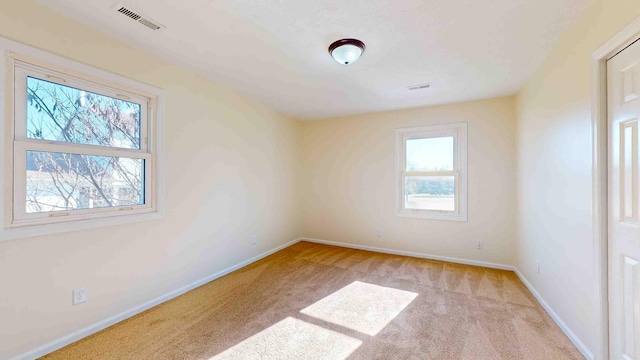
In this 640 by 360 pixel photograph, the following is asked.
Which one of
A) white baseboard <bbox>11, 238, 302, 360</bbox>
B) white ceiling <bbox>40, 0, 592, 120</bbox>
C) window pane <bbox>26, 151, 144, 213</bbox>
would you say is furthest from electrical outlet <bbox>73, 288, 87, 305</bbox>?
white ceiling <bbox>40, 0, 592, 120</bbox>

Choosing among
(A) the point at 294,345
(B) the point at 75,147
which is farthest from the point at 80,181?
(A) the point at 294,345

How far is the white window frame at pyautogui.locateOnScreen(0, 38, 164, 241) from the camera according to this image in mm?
1688

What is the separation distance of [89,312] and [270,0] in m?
2.81

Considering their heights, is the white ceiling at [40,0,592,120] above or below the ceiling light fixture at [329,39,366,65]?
above

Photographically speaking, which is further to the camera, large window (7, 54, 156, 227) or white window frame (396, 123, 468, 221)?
white window frame (396, 123, 468, 221)

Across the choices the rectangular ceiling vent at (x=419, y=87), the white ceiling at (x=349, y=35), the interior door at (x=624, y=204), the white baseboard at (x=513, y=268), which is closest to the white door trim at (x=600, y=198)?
the interior door at (x=624, y=204)

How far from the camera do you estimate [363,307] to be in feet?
8.32

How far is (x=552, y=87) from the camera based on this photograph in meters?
2.31

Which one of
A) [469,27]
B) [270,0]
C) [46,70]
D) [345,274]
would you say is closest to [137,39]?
[46,70]

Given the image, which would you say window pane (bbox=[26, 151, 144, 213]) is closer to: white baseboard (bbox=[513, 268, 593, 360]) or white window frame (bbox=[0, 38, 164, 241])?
white window frame (bbox=[0, 38, 164, 241])

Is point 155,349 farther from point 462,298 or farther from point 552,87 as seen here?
point 552,87

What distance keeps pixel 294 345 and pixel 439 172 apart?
3.25 meters

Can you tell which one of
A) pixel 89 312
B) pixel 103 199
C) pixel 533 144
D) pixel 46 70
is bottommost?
pixel 89 312

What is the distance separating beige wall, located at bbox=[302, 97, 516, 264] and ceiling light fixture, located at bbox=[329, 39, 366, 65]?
7.37 ft
